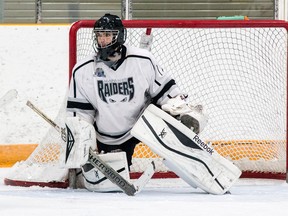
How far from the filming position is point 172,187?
15.4 ft

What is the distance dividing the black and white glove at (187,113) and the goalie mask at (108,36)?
1.12ft

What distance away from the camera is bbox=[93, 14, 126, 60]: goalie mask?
4.32m

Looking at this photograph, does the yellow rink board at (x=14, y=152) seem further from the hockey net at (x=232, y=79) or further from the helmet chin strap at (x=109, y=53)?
the helmet chin strap at (x=109, y=53)

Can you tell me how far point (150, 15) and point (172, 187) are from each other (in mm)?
1958

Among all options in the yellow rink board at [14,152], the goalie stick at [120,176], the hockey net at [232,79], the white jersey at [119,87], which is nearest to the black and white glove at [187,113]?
the white jersey at [119,87]

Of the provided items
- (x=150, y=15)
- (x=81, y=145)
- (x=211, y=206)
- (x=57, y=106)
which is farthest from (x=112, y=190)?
(x=150, y=15)

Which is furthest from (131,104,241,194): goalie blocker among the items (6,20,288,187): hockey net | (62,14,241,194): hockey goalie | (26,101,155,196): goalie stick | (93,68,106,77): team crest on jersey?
(6,20,288,187): hockey net

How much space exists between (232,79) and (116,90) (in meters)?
1.28

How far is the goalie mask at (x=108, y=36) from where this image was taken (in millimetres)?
4324

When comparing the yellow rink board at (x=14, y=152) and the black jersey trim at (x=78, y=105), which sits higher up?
the black jersey trim at (x=78, y=105)

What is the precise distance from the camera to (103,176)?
4359 millimetres

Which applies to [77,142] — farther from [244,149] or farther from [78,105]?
[244,149]

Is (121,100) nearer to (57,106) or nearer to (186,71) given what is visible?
(186,71)

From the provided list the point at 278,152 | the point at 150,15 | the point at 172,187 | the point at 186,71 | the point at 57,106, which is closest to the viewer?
the point at 172,187
